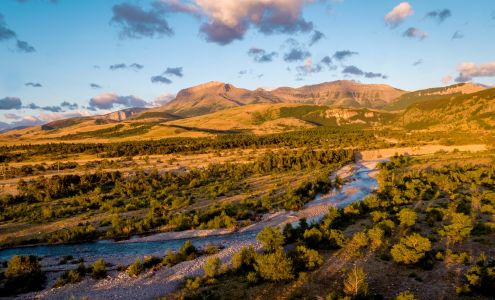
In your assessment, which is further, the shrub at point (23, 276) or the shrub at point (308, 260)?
the shrub at point (308, 260)

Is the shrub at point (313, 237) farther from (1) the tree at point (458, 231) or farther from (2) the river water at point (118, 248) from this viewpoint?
(1) the tree at point (458, 231)

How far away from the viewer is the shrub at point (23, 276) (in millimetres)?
29498

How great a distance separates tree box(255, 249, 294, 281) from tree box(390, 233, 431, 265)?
9.40 meters

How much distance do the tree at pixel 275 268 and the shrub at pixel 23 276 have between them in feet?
61.4

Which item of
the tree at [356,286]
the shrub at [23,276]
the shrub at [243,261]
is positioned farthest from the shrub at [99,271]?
the tree at [356,286]

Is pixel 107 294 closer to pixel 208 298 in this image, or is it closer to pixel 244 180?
pixel 208 298

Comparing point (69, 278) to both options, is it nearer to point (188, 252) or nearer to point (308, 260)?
point (188, 252)

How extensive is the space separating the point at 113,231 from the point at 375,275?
31.7m

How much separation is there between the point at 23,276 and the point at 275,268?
853 inches

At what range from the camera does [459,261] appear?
29672mm

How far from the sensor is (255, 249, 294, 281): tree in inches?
1113

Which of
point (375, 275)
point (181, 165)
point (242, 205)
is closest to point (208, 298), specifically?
point (375, 275)

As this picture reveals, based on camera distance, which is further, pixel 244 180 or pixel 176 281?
pixel 244 180

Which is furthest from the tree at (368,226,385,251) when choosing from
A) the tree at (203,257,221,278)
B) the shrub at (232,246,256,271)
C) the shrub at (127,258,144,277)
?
the shrub at (127,258,144,277)
